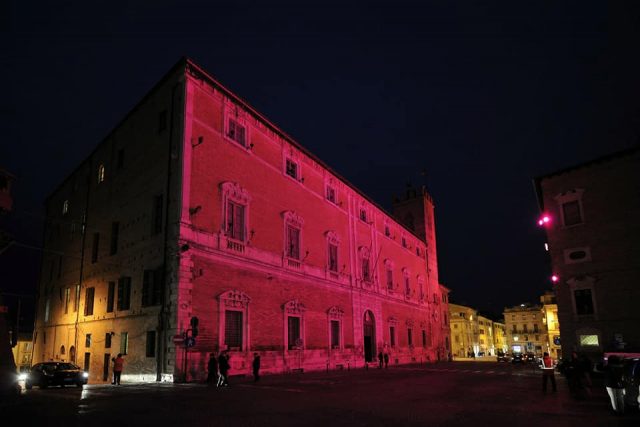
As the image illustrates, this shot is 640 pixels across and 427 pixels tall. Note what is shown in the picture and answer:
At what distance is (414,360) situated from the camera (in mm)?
48344

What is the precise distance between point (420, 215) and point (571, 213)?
2968cm

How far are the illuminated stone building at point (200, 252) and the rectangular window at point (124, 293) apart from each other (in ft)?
0.19

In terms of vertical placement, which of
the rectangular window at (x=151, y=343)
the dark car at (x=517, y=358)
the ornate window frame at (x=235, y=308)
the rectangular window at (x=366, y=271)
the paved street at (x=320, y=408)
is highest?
the rectangular window at (x=366, y=271)

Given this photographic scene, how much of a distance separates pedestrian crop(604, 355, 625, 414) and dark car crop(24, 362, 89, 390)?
69.0ft

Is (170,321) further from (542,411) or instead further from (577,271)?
(577,271)

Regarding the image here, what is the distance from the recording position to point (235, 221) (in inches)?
1013

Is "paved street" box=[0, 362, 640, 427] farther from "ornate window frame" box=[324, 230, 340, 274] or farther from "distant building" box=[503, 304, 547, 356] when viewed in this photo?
"distant building" box=[503, 304, 547, 356]

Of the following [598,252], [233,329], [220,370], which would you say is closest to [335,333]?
[233,329]

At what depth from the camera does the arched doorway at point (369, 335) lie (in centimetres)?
3888

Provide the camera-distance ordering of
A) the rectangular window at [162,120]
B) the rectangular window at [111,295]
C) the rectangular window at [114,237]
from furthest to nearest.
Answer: the rectangular window at [114,237], the rectangular window at [111,295], the rectangular window at [162,120]

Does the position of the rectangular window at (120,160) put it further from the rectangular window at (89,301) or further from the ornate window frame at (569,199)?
the ornate window frame at (569,199)

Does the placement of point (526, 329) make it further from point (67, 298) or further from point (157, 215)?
point (157, 215)

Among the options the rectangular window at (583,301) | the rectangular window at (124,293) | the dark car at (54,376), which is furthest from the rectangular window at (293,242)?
the rectangular window at (583,301)

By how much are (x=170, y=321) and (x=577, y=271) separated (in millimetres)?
24747
